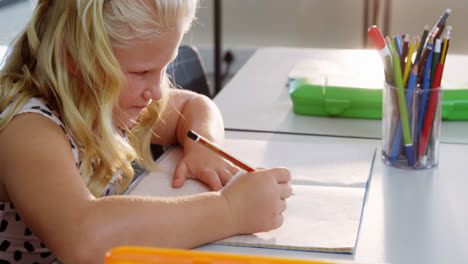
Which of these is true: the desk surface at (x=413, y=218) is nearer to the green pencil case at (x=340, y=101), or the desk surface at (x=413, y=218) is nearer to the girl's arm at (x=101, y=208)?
the girl's arm at (x=101, y=208)

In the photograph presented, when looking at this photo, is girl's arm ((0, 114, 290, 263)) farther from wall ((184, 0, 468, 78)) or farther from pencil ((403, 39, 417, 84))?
wall ((184, 0, 468, 78))

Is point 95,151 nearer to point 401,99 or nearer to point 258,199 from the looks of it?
point 258,199

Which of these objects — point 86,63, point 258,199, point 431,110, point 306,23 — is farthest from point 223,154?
point 306,23

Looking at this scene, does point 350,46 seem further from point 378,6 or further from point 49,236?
point 49,236

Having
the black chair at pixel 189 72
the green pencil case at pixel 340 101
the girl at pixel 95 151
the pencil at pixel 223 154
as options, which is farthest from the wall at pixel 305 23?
the pencil at pixel 223 154

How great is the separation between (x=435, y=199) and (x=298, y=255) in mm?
243

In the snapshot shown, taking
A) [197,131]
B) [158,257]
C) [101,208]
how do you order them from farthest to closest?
1. [197,131]
2. [101,208]
3. [158,257]

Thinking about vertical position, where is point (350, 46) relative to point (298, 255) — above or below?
below

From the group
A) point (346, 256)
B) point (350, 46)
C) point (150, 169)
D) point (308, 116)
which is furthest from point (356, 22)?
point (346, 256)

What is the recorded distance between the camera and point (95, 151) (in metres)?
0.89

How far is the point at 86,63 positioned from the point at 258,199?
0.30 meters

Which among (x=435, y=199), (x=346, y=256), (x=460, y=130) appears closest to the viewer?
(x=346, y=256)

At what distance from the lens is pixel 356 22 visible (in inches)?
118

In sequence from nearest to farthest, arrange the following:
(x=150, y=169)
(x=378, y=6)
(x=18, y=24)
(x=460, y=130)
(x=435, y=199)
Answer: (x=435, y=199) < (x=150, y=169) < (x=460, y=130) < (x=18, y=24) < (x=378, y=6)
